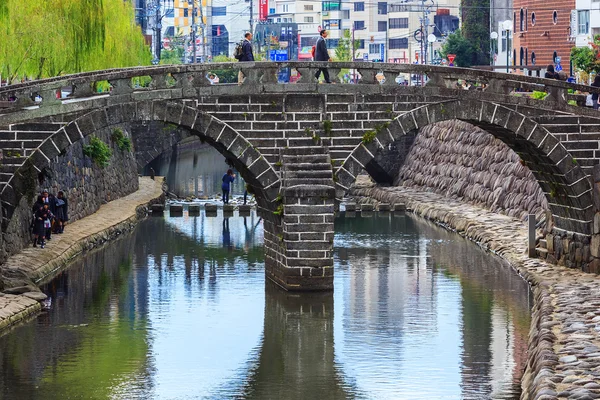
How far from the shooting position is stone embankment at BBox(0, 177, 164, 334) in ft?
103

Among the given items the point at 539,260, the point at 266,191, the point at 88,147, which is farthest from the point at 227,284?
the point at 88,147

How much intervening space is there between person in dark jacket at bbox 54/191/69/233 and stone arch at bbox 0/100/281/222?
9060 millimetres

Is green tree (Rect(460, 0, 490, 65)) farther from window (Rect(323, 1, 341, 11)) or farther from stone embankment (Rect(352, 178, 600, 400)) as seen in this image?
window (Rect(323, 1, 341, 11))

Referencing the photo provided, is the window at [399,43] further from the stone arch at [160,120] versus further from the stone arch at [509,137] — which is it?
the stone arch at [160,120]

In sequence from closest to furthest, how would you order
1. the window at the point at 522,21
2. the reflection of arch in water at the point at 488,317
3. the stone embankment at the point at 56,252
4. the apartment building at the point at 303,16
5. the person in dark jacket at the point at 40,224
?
1. the reflection of arch in water at the point at 488,317
2. the stone embankment at the point at 56,252
3. the person in dark jacket at the point at 40,224
4. the window at the point at 522,21
5. the apartment building at the point at 303,16

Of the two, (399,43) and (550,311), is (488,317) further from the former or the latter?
(399,43)

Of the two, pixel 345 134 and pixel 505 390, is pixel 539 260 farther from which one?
pixel 505 390

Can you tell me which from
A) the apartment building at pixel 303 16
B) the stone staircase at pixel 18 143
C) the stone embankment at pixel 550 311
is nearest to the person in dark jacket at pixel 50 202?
the stone staircase at pixel 18 143

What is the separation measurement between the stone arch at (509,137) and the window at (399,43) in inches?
4167

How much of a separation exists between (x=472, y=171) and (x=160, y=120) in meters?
24.0

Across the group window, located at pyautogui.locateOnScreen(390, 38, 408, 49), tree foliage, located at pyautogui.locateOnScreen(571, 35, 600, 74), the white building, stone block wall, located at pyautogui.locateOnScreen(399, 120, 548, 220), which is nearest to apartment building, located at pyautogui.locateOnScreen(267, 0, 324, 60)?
window, located at pyautogui.locateOnScreen(390, 38, 408, 49)

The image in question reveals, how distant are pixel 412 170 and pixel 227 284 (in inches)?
1142

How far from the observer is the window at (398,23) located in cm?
14088

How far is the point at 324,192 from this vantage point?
3344 centimetres
